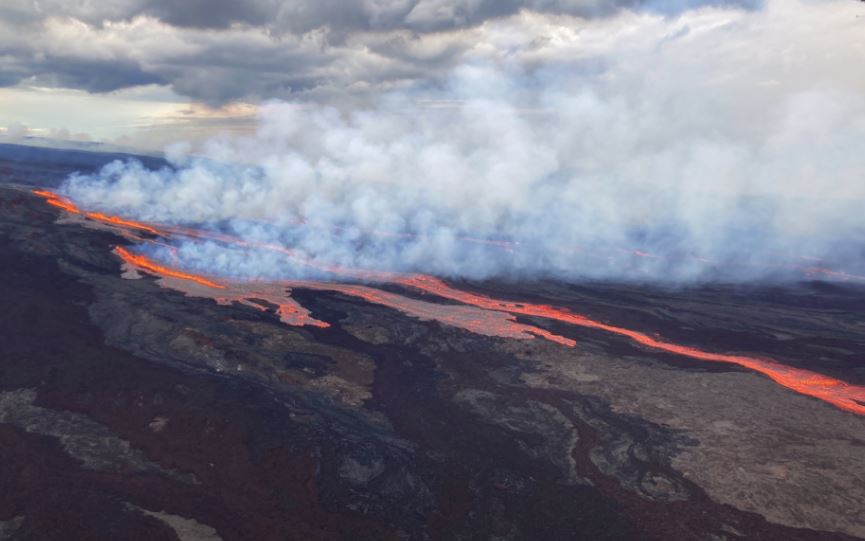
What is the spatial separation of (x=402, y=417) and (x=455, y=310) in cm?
1835

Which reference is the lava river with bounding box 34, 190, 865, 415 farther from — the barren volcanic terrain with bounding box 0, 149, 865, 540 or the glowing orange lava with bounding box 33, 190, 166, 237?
the glowing orange lava with bounding box 33, 190, 166, 237

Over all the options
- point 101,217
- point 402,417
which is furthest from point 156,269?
point 402,417

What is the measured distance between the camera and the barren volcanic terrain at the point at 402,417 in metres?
19.7

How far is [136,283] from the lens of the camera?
44.0 meters

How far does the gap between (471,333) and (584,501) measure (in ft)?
61.1

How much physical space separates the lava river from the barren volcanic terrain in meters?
0.29

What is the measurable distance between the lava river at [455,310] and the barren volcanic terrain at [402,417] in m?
0.29

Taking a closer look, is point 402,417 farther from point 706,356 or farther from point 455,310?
point 706,356

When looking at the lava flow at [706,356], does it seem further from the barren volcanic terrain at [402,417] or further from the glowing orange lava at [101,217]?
the glowing orange lava at [101,217]

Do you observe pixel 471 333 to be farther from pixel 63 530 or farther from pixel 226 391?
pixel 63 530

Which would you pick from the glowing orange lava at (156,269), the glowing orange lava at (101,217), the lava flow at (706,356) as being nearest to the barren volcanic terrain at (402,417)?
the lava flow at (706,356)

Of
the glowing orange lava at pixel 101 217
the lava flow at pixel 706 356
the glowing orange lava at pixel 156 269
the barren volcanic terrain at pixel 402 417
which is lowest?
the barren volcanic terrain at pixel 402 417

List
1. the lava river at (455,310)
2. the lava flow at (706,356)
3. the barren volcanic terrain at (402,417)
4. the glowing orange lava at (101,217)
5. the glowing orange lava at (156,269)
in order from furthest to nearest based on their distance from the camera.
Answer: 1. the glowing orange lava at (101,217)
2. the glowing orange lava at (156,269)
3. the lava river at (455,310)
4. the lava flow at (706,356)
5. the barren volcanic terrain at (402,417)

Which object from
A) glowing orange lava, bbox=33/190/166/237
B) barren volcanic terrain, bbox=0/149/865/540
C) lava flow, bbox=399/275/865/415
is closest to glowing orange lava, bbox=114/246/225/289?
barren volcanic terrain, bbox=0/149/865/540
